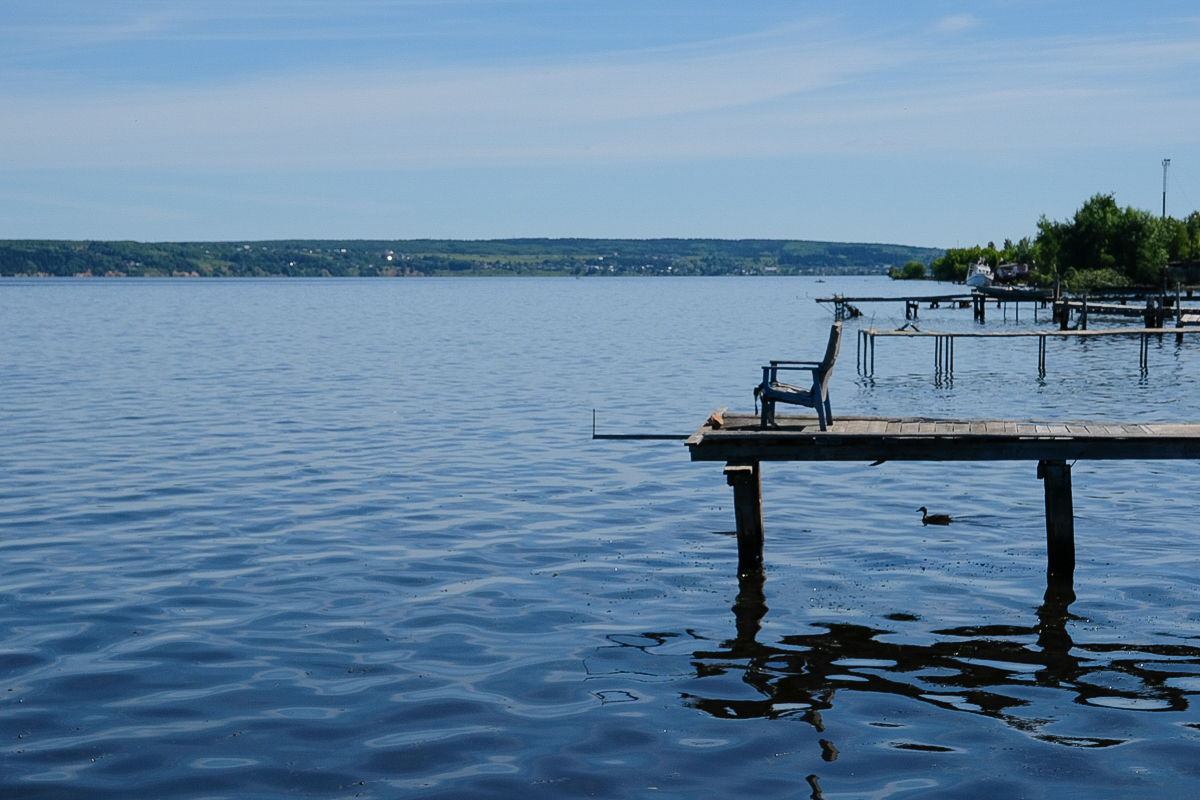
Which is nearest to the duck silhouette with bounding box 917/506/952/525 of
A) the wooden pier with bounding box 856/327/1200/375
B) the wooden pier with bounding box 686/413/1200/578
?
the wooden pier with bounding box 686/413/1200/578

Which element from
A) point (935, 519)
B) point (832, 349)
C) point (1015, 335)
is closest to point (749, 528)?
point (832, 349)

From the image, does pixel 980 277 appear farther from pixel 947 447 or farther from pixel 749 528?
pixel 947 447

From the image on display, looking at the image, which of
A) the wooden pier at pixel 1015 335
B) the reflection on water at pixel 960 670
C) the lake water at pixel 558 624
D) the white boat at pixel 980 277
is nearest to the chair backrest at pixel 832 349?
the lake water at pixel 558 624

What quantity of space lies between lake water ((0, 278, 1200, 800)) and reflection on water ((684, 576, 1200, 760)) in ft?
0.12

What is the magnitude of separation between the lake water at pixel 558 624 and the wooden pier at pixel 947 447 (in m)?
0.70

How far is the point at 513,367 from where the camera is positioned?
4672 cm

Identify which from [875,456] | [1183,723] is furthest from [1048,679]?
[875,456]

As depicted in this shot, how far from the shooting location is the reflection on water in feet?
33.0

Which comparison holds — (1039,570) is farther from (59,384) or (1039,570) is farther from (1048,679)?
(59,384)

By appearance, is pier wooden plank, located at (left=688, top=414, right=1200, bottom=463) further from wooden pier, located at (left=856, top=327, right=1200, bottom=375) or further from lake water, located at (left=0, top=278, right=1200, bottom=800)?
wooden pier, located at (left=856, top=327, right=1200, bottom=375)

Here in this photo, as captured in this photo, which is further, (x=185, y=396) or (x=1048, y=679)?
(x=185, y=396)

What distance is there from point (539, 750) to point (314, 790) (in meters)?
1.60

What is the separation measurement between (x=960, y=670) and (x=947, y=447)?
2.97 metres

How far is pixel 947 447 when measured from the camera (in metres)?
13.2
